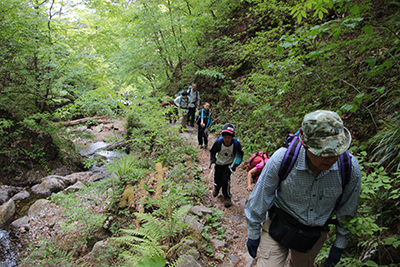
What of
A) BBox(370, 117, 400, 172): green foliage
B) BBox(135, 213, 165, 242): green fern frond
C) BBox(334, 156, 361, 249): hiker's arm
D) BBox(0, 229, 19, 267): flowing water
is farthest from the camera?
BBox(0, 229, 19, 267): flowing water

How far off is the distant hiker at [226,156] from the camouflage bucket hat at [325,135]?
3.04 meters

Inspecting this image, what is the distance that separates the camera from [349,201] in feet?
6.53

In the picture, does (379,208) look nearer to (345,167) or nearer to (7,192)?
(345,167)

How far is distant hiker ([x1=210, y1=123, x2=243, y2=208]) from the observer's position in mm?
4949

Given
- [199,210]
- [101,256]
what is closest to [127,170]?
[101,256]

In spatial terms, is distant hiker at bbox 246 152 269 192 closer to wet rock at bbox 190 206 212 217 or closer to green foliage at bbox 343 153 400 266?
wet rock at bbox 190 206 212 217

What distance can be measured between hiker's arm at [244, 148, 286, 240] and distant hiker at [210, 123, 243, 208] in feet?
8.95

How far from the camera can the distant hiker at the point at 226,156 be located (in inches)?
195

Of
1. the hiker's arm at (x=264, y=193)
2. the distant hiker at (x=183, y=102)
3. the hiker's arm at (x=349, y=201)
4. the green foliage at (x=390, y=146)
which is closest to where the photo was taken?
the hiker's arm at (x=349, y=201)

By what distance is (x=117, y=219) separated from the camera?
5.26 metres

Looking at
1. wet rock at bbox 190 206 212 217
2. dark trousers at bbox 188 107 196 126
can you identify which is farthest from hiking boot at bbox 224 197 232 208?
dark trousers at bbox 188 107 196 126

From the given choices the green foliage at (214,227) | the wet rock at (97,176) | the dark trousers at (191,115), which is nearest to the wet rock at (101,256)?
the green foliage at (214,227)

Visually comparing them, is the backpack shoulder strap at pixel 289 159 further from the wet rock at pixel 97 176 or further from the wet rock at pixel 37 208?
the wet rock at pixel 97 176

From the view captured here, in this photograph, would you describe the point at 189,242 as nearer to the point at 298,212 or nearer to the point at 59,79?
the point at 298,212
